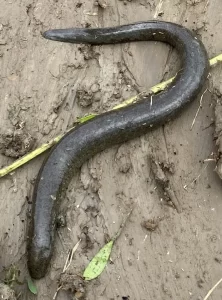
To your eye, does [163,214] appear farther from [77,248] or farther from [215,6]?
[215,6]

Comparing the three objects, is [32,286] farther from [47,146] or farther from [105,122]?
[105,122]

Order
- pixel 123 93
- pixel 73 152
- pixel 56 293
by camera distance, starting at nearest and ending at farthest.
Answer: pixel 56 293 → pixel 73 152 → pixel 123 93

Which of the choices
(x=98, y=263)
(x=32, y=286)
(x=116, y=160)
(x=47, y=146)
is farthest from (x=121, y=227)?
(x=47, y=146)

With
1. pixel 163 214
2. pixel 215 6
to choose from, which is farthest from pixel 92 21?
pixel 163 214

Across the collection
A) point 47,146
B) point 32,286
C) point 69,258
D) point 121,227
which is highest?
point 47,146

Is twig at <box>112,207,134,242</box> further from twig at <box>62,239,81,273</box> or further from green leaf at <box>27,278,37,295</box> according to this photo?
green leaf at <box>27,278,37,295</box>

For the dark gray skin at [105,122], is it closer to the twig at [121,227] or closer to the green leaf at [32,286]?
the green leaf at [32,286]
